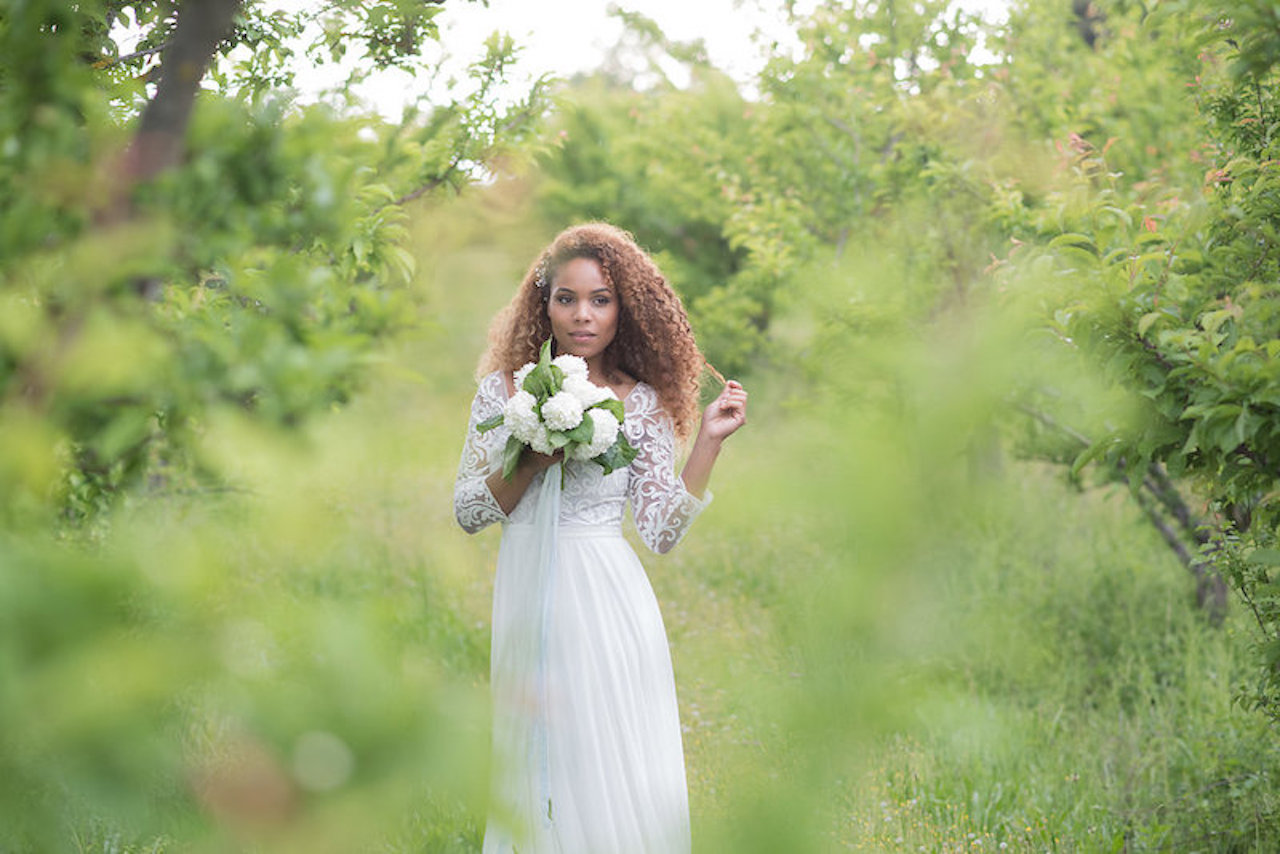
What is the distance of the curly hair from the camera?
3.04 meters

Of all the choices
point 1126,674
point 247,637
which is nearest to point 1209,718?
point 1126,674

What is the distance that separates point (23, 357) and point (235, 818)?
38 cm

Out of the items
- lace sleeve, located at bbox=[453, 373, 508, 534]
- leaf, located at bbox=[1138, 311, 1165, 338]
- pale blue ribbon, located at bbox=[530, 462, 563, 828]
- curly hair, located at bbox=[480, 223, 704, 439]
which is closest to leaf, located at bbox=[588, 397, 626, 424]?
pale blue ribbon, located at bbox=[530, 462, 563, 828]

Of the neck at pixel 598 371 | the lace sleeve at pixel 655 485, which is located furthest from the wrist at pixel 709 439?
the neck at pixel 598 371

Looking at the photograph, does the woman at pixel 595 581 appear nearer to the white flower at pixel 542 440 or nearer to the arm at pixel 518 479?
the arm at pixel 518 479

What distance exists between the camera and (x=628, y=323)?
3133mm

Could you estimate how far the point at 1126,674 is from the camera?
5215 millimetres

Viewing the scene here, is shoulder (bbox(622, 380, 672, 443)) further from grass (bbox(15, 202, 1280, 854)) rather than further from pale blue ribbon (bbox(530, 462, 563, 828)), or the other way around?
A: grass (bbox(15, 202, 1280, 854))

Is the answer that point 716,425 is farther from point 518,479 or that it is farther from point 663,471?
point 518,479

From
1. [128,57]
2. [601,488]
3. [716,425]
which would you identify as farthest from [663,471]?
[128,57]

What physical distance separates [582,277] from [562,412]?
2.22 ft

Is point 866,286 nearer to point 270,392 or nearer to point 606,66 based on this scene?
point 270,392

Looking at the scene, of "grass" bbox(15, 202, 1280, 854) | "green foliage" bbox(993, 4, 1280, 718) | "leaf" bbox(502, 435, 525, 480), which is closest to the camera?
"grass" bbox(15, 202, 1280, 854)

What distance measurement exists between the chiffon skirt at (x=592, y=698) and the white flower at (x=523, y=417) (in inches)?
14.6
